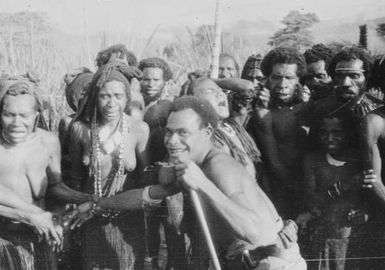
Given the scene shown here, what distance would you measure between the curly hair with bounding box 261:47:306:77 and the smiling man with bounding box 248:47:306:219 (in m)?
0.14

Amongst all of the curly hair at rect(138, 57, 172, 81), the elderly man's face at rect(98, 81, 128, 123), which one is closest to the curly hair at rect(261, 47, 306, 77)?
the curly hair at rect(138, 57, 172, 81)

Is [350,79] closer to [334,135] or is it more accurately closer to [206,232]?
[334,135]

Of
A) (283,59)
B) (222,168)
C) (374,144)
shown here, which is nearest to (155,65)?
(283,59)

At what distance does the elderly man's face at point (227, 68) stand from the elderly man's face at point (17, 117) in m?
2.77

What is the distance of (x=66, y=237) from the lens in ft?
A: 14.3

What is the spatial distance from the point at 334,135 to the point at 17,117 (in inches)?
87.1

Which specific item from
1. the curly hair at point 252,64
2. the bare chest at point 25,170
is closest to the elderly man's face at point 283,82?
the curly hair at point 252,64

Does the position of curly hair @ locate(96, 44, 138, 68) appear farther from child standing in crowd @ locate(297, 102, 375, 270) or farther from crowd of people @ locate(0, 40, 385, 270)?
child standing in crowd @ locate(297, 102, 375, 270)

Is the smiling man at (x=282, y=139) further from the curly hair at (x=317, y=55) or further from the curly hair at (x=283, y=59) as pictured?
the curly hair at (x=317, y=55)

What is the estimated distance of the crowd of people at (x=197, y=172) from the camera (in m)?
3.65

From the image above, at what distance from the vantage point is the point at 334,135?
4625 millimetres

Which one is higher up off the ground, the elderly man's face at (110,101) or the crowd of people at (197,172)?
the elderly man's face at (110,101)

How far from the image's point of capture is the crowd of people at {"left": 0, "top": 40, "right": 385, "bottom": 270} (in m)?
3.65

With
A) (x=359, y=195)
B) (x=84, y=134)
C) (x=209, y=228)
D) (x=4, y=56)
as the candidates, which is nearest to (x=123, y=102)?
(x=84, y=134)
